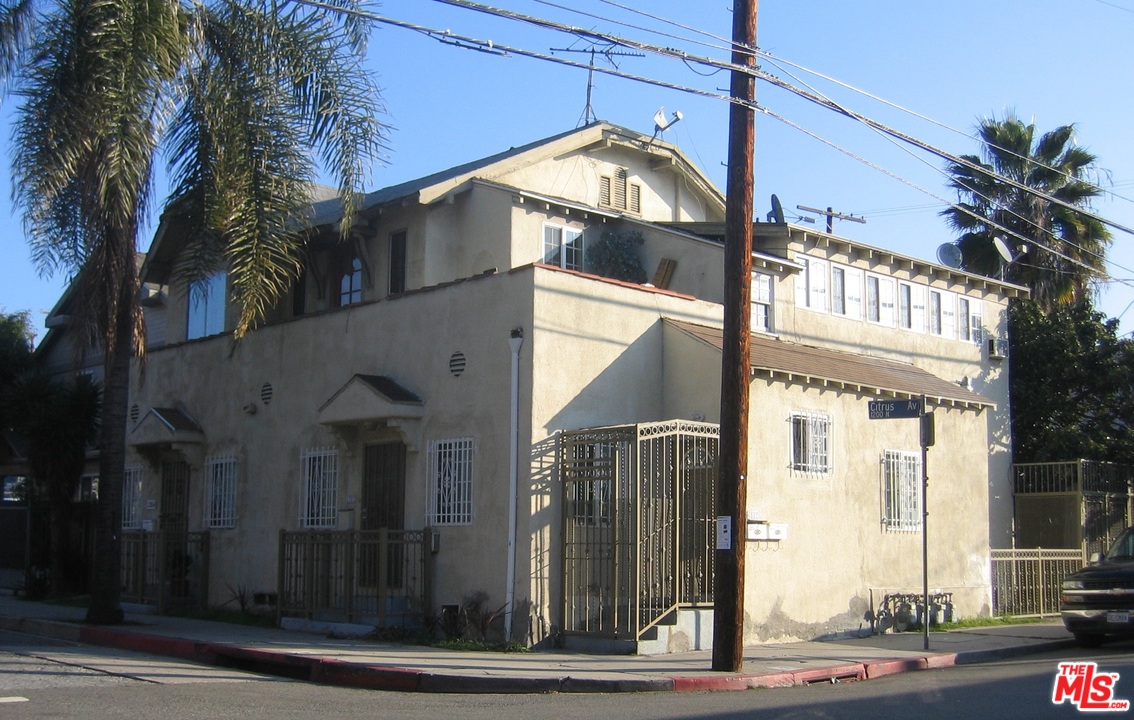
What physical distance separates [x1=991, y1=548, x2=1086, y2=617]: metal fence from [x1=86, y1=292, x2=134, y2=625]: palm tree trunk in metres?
14.3

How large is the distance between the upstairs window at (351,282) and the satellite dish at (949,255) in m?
12.8

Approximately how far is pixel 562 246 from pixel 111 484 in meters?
8.63

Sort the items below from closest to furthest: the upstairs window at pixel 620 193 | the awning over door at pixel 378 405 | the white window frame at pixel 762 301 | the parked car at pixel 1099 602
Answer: the parked car at pixel 1099 602 → the awning over door at pixel 378 405 → the white window frame at pixel 762 301 → the upstairs window at pixel 620 193

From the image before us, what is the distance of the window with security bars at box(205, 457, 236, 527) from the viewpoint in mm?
20484

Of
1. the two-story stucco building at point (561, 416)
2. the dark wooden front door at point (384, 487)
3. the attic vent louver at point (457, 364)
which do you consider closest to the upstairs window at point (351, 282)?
the two-story stucco building at point (561, 416)

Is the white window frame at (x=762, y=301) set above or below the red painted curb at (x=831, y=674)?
above

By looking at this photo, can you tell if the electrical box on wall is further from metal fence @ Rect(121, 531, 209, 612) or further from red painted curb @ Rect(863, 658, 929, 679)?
metal fence @ Rect(121, 531, 209, 612)

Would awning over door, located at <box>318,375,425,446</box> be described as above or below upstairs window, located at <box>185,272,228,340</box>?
below

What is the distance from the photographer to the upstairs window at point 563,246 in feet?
69.2

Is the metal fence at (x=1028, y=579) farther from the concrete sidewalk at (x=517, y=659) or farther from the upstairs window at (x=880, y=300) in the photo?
the upstairs window at (x=880, y=300)

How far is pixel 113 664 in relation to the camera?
13.5 metres

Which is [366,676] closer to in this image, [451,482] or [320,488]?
[451,482]

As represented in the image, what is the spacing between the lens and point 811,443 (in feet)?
57.0

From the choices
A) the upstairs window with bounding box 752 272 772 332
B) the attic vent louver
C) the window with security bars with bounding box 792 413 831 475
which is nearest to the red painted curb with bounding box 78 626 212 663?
the attic vent louver
